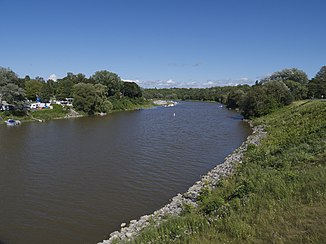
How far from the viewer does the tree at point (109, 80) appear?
96312mm

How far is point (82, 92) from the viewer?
69000mm

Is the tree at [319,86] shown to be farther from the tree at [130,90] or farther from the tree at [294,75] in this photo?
the tree at [130,90]

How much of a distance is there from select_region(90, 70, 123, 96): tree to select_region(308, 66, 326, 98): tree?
57.0 metres

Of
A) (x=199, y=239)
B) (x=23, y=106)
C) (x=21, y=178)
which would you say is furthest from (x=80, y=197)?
(x=23, y=106)

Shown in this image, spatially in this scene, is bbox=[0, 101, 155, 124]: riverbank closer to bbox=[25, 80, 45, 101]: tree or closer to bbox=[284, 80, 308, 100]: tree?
bbox=[25, 80, 45, 101]: tree

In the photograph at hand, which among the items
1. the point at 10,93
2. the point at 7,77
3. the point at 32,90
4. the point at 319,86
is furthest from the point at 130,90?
the point at 319,86

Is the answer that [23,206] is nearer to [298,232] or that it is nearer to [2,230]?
[2,230]

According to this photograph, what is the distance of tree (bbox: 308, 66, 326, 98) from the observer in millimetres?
64669

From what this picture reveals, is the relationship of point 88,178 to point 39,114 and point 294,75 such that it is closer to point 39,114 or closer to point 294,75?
point 39,114

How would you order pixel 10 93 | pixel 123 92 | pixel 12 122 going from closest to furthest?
pixel 12 122 → pixel 10 93 → pixel 123 92

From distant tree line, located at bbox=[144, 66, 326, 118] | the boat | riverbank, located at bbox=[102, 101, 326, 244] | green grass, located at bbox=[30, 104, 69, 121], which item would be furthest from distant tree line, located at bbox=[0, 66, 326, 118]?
riverbank, located at bbox=[102, 101, 326, 244]

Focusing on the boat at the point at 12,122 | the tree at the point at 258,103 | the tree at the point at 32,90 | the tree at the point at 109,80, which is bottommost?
the boat at the point at 12,122

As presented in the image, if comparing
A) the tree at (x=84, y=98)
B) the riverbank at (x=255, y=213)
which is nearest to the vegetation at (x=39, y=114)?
the tree at (x=84, y=98)

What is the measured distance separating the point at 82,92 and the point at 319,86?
179 feet
